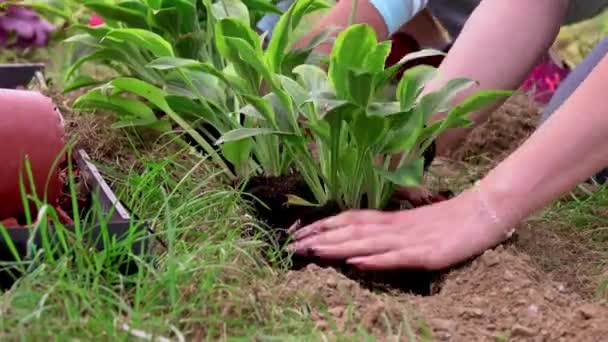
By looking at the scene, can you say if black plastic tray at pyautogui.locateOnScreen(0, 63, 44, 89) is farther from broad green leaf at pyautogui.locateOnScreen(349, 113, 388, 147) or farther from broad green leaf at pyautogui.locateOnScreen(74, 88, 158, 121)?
broad green leaf at pyautogui.locateOnScreen(349, 113, 388, 147)

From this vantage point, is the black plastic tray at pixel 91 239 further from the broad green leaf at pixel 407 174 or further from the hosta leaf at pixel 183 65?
the broad green leaf at pixel 407 174

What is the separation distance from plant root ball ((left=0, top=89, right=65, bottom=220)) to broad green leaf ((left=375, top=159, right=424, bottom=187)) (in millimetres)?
580

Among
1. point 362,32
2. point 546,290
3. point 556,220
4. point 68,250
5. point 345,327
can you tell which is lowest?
point 556,220

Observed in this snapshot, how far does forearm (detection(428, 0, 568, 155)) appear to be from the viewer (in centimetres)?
228

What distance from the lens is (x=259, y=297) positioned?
1.56 metres

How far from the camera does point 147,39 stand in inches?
78.4

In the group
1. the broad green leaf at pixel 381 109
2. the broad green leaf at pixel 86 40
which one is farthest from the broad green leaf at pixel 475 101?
the broad green leaf at pixel 86 40

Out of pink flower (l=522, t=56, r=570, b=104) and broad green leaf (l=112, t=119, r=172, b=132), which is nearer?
broad green leaf (l=112, t=119, r=172, b=132)

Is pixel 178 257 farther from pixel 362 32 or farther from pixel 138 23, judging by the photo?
pixel 138 23

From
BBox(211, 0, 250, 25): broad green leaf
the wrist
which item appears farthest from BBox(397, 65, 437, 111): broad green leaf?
BBox(211, 0, 250, 25): broad green leaf

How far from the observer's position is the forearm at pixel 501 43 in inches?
89.6

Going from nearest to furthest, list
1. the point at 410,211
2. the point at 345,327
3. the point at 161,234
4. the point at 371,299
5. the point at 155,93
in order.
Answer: the point at 345,327 → the point at 371,299 → the point at 161,234 → the point at 410,211 → the point at 155,93

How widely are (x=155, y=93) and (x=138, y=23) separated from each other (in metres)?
0.30

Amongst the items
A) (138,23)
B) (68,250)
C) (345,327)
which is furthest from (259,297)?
(138,23)
